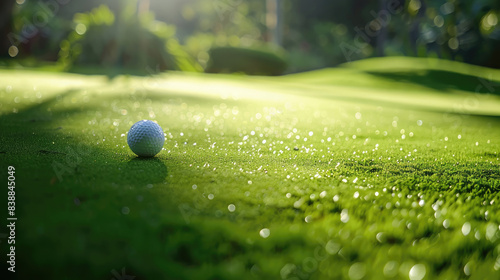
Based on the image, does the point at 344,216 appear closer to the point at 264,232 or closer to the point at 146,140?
the point at 264,232

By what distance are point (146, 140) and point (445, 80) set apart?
1560cm

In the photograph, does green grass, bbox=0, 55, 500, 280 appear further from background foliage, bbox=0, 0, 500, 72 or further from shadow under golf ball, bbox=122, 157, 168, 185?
background foliage, bbox=0, 0, 500, 72

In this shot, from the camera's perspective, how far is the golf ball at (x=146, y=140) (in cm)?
337

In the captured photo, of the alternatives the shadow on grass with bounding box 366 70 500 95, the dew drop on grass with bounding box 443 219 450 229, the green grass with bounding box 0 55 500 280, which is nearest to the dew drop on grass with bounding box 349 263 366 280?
the green grass with bounding box 0 55 500 280

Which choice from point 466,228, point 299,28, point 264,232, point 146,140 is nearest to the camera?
point 264,232

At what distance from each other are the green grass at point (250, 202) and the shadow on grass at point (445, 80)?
10804 mm

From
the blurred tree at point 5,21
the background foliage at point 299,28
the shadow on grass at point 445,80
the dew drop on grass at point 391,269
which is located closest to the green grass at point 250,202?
the dew drop on grass at point 391,269

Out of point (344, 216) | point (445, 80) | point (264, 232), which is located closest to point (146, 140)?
point (264, 232)

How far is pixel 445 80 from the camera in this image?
627 inches

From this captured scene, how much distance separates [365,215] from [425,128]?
410cm

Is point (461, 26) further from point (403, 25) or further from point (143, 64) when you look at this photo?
point (143, 64)

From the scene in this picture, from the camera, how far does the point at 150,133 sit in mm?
3385

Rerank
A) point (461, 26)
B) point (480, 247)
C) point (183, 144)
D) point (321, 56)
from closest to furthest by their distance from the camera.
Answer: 1. point (480, 247)
2. point (183, 144)
3. point (461, 26)
4. point (321, 56)

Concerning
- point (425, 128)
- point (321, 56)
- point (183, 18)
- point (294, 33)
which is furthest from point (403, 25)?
point (425, 128)
